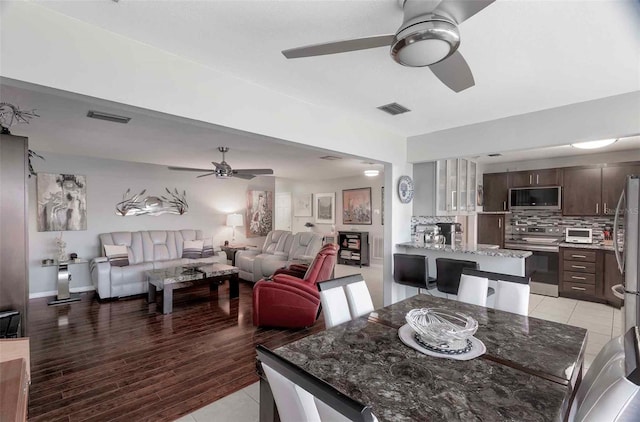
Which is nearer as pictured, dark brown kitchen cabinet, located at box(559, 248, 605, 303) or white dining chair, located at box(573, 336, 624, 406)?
white dining chair, located at box(573, 336, 624, 406)

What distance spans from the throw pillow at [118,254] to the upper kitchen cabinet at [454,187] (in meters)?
5.37

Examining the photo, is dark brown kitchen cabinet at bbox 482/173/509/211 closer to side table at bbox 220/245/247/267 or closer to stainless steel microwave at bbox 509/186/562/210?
stainless steel microwave at bbox 509/186/562/210

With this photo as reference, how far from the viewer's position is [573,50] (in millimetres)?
1960

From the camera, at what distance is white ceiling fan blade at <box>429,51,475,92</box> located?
5.48 ft

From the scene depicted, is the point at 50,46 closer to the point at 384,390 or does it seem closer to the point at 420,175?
the point at 384,390

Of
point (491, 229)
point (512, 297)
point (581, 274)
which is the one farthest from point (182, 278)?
point (581, 274)

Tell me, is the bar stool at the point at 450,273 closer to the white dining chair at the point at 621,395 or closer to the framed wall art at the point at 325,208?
the white dining chair at the point at 621,395

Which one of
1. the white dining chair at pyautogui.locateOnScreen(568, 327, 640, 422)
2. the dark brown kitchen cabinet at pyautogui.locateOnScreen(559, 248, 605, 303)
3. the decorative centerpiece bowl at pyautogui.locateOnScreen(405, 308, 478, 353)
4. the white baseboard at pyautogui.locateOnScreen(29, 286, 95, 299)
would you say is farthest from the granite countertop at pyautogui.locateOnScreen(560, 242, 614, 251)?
the white baseboard at pyautogui.locateOnScreen(29, 286, 95, 299)

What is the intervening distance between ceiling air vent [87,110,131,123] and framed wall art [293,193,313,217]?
20.2ft

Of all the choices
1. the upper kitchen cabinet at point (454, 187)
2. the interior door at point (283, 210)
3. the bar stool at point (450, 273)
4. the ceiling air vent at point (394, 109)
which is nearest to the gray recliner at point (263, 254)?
the interior door at point (283, 210)

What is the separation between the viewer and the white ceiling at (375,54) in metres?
1.59

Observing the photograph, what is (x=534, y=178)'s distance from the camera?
18.1 feet

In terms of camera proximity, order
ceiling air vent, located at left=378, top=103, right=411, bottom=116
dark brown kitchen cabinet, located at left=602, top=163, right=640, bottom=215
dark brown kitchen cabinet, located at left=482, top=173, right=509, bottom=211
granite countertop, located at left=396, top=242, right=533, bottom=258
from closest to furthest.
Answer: ceiling air vent, located at left=378, top=103, right=411, bottom=116
granite countertop, located at left=396, top=242, right=533, bottom=258
dark brown kitchen cabinet, located at left=602, top=163, right=640, bottom=215
dark brown kitchen cabinet, located at left=482, top=173, right=509, bottom=211

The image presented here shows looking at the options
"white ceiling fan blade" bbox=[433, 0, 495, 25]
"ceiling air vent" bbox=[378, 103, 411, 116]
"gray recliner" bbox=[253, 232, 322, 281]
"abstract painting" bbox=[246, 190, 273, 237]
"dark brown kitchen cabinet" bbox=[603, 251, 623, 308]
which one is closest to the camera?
"white ceiling fan blade" bbox=[433, 0, 495, 25]
